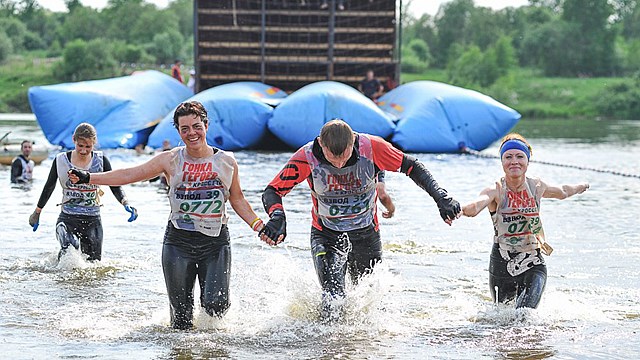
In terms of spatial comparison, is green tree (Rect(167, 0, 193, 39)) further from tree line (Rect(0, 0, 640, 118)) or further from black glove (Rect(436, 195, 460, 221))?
black glove (Rect(436, 195, 460, 221))

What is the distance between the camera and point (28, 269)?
9945 millimetres

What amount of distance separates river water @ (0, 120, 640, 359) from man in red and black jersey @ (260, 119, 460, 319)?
18 cm

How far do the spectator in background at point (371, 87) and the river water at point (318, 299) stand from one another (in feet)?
42.0

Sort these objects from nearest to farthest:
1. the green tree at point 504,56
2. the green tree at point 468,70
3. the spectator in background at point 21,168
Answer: the spectator in background at point 21,168 → the green tree at point 468,70 → the green tree at point 504,56

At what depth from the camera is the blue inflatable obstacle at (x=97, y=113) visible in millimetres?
24203

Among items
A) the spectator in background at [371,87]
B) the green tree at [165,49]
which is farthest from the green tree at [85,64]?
the spectator in background at [371,87]

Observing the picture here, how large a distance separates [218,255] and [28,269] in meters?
3.56

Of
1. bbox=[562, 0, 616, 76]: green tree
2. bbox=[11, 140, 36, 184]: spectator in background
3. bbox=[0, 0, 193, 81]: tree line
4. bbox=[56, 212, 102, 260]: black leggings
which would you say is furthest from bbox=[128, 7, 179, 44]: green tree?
bbox=[56, 212, 102, 260]: black leggings

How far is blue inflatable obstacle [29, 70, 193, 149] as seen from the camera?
24.2 meters

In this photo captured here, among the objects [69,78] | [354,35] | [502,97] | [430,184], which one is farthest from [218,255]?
[69,78]

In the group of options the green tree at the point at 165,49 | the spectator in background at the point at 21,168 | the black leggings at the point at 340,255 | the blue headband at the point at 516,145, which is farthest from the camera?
the green tree at the point at 165,49

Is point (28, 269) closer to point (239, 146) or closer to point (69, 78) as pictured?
point (239, 146)

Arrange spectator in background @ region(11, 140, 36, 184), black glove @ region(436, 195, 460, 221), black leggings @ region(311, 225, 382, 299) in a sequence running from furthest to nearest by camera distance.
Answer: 1. spectator in background @ region(11, 140, 36, 184)
2. black leggings @ region(311, 225, 382, 299)
3. black glove @ region(436, 195, 460, 221)

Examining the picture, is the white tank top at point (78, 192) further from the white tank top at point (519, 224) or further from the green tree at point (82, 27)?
the green tree at point (82, 27)
